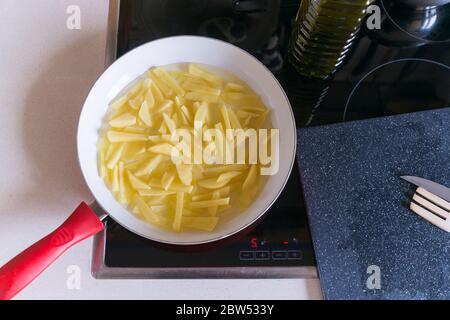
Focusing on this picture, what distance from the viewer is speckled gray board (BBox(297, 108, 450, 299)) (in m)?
0.72

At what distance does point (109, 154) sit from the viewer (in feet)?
2.39

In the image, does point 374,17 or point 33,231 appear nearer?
point 33,231

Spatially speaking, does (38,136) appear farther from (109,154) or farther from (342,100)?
(342,100)

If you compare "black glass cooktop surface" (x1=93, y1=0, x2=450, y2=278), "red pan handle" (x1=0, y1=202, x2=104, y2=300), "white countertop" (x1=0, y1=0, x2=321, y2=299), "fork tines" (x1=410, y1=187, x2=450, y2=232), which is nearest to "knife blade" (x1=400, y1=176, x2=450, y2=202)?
"fork tines" (x1=410, y1=187, x2=450, y2=232)

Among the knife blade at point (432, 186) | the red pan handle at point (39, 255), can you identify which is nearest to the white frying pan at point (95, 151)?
the red pan handle at point (39, 255)

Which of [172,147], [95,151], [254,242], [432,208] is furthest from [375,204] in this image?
[95,151]

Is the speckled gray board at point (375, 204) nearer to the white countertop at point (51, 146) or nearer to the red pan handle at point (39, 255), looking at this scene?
the white countertop at point (51, 146)

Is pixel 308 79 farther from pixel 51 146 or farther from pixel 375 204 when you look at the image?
pixel 51 146

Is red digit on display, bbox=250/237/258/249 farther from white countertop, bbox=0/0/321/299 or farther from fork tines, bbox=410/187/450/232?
fork tines, bbox=410/187/450/232

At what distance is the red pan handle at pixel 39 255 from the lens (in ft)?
1.95

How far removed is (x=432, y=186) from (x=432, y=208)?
4cm

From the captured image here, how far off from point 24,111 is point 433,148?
0.75m
